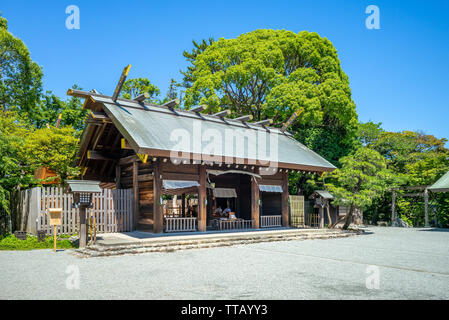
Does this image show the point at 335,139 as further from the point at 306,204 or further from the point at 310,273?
the point at 310,273

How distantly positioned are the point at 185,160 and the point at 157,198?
1.71 metres

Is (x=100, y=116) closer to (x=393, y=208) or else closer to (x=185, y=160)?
(x=185, y=160)

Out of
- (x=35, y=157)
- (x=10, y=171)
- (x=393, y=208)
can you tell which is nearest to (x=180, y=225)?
(x=10, y=171)

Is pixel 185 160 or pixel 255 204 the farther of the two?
pixel 255 204

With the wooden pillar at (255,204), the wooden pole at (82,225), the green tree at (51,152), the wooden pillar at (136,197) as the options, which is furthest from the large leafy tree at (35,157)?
the wooden pillar at (255,204)

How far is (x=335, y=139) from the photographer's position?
2366 centimetres

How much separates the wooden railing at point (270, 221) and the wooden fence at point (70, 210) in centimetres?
616

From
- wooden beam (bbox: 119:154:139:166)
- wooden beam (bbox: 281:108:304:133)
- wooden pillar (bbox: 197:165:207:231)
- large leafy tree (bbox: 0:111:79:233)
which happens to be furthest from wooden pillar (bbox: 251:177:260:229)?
large leafy tree (bbox: 0:111:79:233)

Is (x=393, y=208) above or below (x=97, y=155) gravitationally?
below

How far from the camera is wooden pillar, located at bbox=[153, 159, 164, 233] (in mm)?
13039

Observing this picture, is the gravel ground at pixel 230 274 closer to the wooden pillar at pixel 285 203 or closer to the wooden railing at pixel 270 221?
the wooden railing at pixel 270 221

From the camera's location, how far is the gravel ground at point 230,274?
5.79 metres

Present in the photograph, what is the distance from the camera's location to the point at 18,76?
30.2 metres
